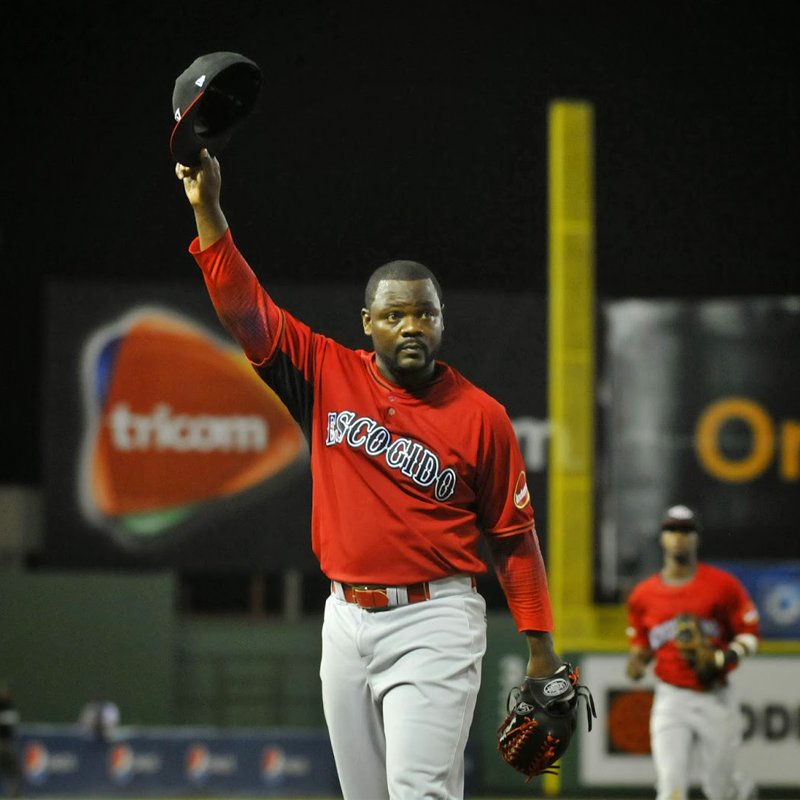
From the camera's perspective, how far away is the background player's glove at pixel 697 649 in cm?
763

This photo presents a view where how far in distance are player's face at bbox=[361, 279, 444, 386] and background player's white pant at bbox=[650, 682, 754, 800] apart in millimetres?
4488

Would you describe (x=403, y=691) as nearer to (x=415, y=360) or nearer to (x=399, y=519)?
(x=399, y=519)

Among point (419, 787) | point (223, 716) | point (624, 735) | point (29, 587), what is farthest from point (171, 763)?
point (419, 787)

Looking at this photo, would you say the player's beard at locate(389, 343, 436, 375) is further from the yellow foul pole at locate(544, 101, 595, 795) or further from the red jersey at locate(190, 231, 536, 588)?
the yellow foul pole at locate(544, 101, 595, 795)

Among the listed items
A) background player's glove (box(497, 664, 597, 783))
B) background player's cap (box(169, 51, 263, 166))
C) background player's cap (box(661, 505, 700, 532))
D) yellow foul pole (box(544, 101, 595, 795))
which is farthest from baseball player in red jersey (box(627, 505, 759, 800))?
background player's cap (box(169, 51, 263, 166))

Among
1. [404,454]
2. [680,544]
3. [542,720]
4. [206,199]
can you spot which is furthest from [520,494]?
[680,544]

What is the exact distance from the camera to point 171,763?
35.7 ft

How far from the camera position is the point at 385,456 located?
369 cm

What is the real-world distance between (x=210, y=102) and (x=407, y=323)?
2.39 feet

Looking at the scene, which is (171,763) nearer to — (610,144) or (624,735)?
(624,735)

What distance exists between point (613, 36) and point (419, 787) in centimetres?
1105

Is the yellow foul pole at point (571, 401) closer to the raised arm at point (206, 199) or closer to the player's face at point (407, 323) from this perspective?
the player's face at point (407, 323)

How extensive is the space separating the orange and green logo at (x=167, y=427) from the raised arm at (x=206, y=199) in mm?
7782

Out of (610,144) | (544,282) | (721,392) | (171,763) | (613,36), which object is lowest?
(171,763)
